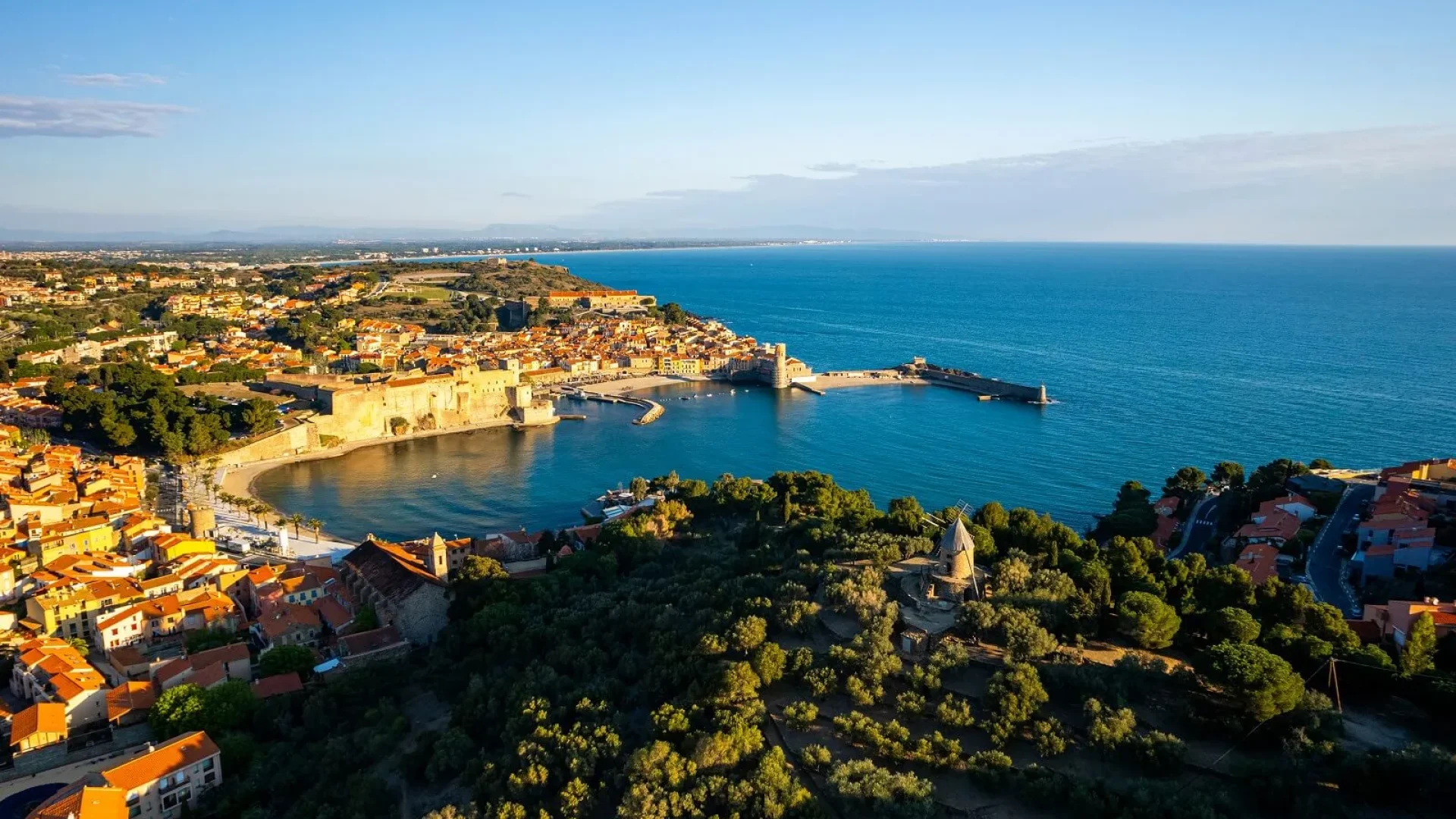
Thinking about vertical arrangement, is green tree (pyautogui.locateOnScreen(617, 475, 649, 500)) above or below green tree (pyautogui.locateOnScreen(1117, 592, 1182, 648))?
below

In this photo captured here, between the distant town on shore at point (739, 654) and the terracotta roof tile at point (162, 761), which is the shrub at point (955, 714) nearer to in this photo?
the distant town on shore at point (739, 654)

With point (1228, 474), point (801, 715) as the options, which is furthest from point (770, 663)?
point (1228, 474)

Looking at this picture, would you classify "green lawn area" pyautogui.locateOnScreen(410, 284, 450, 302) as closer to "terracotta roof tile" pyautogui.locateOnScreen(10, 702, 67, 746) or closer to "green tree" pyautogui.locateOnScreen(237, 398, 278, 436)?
"green tree" pyautogui.locateOnScreen(237, 398, 278, 436)

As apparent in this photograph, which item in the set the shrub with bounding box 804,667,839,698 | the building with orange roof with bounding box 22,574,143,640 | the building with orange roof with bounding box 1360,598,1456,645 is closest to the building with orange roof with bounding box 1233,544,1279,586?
the building with orange roof with bounding box 1360,598,1456,645

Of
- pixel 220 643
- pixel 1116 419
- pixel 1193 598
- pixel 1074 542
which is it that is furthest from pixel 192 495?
pixel 1116 419

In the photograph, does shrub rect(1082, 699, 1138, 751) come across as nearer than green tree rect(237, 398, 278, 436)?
Yes

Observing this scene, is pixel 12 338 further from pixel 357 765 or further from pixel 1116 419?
pixel 1116 419

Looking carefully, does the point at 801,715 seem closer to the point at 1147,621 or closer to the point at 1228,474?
the point at 1147,621
